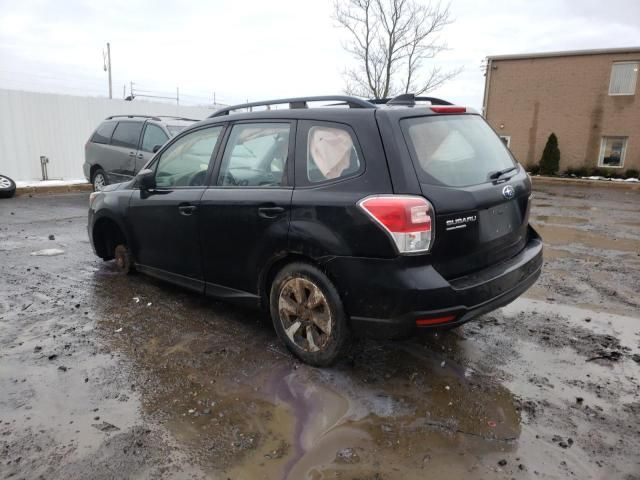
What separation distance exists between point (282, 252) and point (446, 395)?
4.64 ft

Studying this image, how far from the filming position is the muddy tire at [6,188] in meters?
11.5

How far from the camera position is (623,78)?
20.4m

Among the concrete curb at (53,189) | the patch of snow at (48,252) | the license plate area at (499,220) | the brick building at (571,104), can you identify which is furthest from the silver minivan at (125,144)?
the brick building at (571,104)

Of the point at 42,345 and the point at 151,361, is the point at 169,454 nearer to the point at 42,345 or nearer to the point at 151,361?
the point at 151,361

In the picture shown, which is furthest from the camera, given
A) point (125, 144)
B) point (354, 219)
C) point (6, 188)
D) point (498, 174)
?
point (6, 188)

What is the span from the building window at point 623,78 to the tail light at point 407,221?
876 inches

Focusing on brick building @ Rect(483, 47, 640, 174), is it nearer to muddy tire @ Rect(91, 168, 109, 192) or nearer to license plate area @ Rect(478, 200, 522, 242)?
muddy tire @ Rect(91, 168, 109, 192)

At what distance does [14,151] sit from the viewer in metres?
13.8

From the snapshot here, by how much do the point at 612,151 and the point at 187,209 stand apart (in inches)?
873

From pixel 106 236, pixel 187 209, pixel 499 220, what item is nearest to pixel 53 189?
pixel 106 236

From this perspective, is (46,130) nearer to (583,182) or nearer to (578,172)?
(583,182)

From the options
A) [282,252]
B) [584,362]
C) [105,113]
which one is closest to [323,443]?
[282,252]

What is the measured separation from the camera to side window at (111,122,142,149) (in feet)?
32.4

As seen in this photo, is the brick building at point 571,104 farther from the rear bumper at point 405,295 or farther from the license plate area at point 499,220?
the rear bumper at point 405,295
